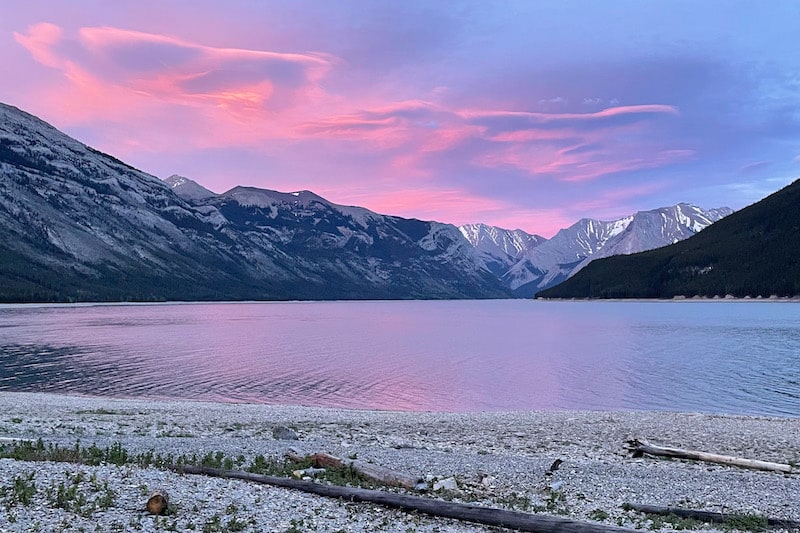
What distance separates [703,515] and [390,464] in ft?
39.5

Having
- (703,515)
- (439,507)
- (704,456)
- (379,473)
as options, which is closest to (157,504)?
(439,507)

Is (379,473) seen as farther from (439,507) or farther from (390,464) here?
(439,507)

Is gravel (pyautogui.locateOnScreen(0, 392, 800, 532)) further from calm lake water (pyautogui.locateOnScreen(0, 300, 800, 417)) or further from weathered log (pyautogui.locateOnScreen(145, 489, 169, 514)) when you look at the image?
calm lake water (pyautogui.locateOnScreen(0, 300, 800, 417))

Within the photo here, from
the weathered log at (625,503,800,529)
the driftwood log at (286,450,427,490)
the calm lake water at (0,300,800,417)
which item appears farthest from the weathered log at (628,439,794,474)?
the calm lake water at (0,300,800,417)

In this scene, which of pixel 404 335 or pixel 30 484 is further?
pixel 404 335

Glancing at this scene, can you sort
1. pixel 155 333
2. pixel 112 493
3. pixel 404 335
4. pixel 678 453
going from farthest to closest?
1. pixel 404 335
2. pixel 155 333
3. pixel 678 453
4. pixel 112 493

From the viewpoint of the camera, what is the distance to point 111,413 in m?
42.7

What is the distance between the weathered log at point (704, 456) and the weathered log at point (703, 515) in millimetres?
10418

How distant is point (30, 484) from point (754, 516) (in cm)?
2084

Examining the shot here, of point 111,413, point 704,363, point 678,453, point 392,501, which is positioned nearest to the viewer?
point 392,501

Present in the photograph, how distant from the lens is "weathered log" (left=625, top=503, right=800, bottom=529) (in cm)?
1814

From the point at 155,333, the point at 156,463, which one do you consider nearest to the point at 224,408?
the point at 156,463

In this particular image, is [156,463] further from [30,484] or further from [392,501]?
[392,501]

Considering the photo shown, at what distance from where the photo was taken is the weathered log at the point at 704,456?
90.6 ft
